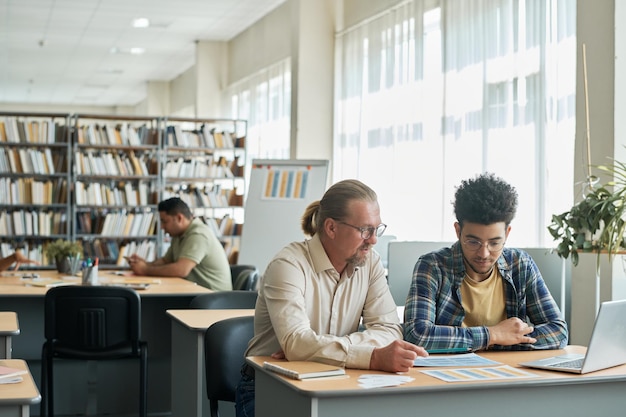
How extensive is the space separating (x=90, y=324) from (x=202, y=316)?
3.68ft

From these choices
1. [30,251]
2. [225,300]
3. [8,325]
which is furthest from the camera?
[30,251]

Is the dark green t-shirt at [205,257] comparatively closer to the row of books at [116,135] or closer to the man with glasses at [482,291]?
the man with glasses at [482,291]

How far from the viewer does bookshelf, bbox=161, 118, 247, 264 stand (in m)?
10.3

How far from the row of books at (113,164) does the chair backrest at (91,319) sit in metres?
4.99

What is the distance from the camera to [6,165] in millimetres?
9453

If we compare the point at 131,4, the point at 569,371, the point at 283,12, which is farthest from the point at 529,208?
the point at 131,4

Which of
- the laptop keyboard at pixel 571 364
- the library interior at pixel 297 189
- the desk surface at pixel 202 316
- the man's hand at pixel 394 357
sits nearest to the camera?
the man's hand at pixel 394 357

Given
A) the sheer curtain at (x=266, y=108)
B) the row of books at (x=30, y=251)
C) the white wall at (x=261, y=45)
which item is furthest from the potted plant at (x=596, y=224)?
the row of books at (x=30, y=251)

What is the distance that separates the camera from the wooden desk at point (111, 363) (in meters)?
5.54

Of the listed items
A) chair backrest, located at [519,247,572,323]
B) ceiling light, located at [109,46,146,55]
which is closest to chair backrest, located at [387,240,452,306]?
chair backrest, located at [519,247,572,323]

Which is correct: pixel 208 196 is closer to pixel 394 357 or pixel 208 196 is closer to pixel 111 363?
pixel 111 363

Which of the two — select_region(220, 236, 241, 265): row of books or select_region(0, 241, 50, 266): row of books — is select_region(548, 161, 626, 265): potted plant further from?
select_region(0, 241, 50, 266): row of books

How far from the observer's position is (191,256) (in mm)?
6324

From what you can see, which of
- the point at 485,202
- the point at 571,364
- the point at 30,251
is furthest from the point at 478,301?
the point at 30,251
